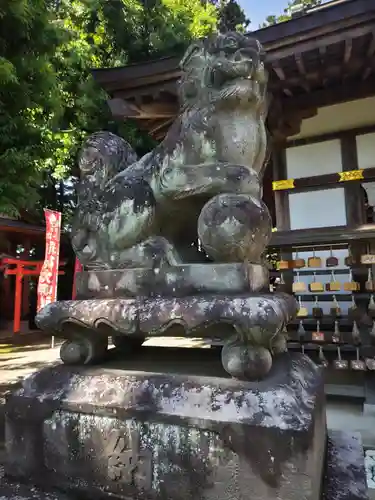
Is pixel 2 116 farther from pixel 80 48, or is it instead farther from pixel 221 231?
pixel 80 48

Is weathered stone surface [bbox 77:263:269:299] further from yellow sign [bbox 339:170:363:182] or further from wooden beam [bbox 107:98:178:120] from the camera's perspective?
yellow sign [bbox 339:170:363:182]

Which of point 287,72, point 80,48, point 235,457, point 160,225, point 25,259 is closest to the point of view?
point 235,457

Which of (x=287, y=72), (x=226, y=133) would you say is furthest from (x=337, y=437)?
(x=287, y=72)

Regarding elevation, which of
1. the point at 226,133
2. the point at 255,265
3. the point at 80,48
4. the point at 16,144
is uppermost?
the point at 80,48

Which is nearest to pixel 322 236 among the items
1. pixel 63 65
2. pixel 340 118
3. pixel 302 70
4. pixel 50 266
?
pixel 340 118

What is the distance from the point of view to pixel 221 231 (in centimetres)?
147

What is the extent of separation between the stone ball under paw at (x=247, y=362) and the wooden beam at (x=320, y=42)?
3436mm

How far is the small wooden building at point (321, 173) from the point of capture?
14.1 feet

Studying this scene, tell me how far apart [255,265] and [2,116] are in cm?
412

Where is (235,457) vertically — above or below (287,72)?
below

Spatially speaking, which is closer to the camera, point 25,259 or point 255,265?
point 255,265

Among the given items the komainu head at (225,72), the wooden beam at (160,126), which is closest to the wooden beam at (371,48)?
the wooden beam at (160,126)

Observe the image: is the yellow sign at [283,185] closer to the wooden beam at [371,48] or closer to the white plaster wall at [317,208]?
the white plaster wall at [317,208]

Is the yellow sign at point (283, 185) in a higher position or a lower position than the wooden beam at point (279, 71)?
lower
